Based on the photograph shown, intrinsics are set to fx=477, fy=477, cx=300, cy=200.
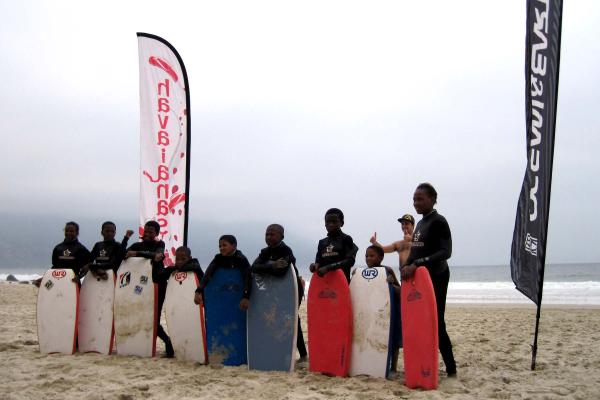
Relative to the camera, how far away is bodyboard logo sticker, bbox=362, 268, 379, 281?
13.8 ft

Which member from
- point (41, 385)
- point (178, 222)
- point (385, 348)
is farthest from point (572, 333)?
point (41, 385)

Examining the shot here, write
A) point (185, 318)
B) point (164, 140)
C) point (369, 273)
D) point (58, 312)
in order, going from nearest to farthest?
1. point (369, 273)
2. point (185, 318)
3. point (58, 312)
4. point (164, 140)

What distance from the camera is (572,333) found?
6727 millimetres

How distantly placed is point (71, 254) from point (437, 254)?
3.94m

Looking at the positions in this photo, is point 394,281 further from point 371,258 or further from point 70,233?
point 70,233

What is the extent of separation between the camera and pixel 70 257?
5293mm

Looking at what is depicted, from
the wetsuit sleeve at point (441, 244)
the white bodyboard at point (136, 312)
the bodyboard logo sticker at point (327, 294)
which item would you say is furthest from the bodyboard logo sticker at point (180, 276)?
the wetsuit sleeve at point (441, 244)

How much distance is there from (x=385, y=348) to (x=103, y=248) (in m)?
3.19

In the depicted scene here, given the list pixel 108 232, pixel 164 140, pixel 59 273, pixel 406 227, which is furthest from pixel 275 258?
pixel 164 140

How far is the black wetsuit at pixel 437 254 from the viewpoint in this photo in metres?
3.78

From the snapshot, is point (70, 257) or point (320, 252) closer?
point (320, 252)

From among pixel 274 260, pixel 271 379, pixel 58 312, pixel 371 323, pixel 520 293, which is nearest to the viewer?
pixel 271 379

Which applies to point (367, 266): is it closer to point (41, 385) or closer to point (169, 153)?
point (41, 385)

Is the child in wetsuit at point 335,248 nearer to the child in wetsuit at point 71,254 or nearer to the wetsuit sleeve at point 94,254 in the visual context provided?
the wetsuit sleeve at point 94,254
